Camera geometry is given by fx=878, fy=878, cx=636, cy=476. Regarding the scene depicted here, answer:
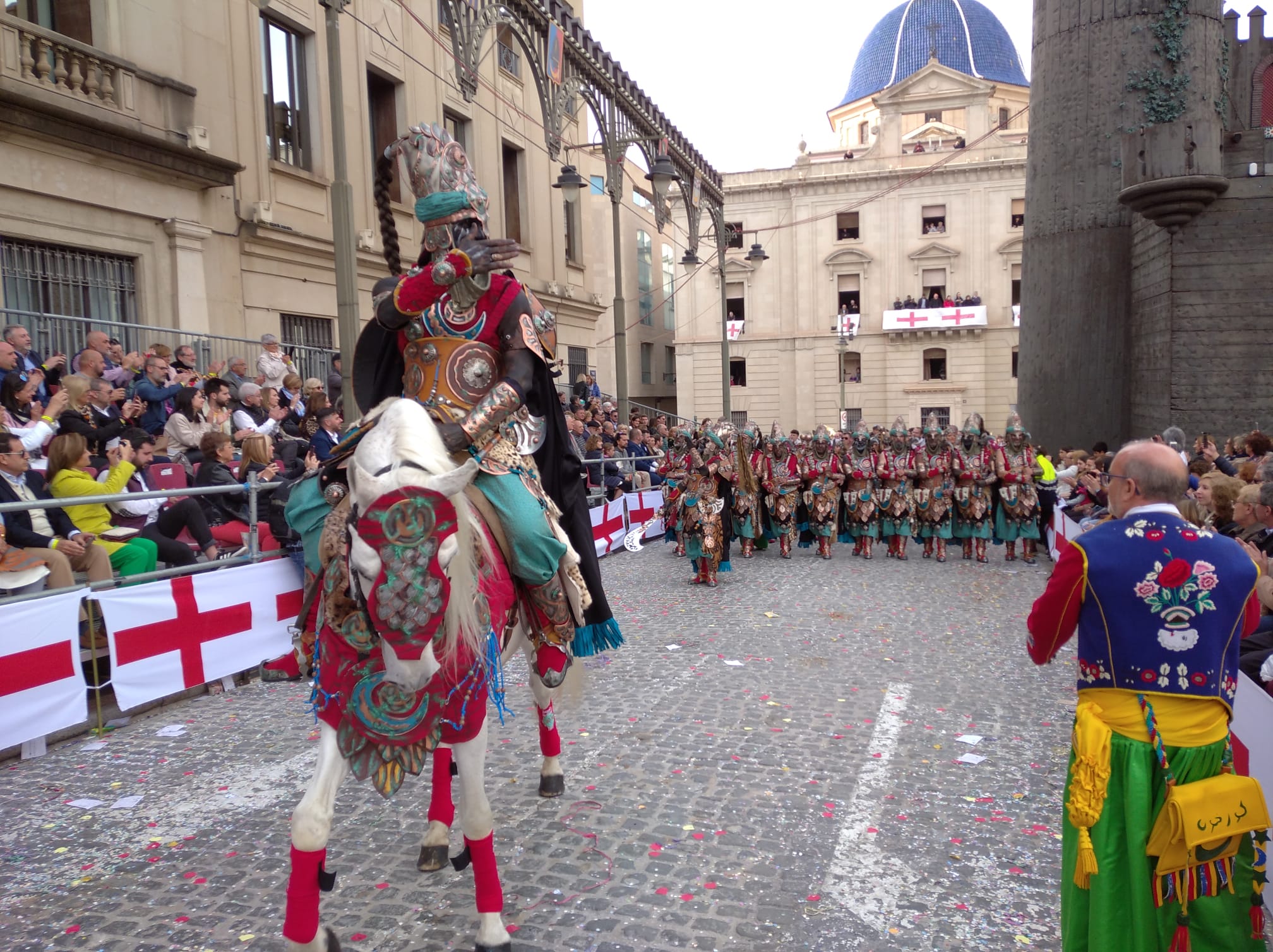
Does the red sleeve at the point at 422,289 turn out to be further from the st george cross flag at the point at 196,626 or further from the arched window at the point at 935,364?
the arched window at the point at 935,364

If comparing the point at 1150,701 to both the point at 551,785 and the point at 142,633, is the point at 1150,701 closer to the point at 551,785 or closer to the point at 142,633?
the point at 551,785

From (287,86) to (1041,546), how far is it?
14.9 metres

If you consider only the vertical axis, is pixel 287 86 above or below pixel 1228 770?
above

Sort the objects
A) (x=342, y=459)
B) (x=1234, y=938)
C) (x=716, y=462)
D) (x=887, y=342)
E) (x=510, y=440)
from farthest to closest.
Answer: (x=887, y=342)
(x=716, y=462)
(x=510, y=440)
(x=342, y=459)
(x=1234, y=938)

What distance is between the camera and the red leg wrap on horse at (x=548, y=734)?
4910mm

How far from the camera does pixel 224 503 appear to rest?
7797 mm

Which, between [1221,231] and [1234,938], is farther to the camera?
[1221,231]

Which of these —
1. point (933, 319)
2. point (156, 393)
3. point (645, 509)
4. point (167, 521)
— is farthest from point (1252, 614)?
point (933, 319)

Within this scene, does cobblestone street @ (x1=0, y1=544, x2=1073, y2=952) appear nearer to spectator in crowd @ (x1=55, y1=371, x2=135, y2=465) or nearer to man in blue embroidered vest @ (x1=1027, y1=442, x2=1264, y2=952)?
man in blue embroidered vest @ (x1=1027, y1=442, x2=1264, y2=952)

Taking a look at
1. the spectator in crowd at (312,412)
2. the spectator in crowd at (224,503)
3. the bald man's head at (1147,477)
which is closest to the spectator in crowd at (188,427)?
the spectator in crowd at (224,503)

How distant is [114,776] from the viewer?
5.43m

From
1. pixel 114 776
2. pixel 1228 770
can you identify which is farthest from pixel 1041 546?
pixel 114 776

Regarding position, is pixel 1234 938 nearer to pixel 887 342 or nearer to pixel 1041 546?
pixel 1041 546

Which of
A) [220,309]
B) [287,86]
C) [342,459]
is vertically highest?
[287,86]
